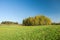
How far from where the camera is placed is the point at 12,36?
72.6 feet

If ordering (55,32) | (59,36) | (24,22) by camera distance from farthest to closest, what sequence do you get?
(24,22) → (55,32) → (59,36)

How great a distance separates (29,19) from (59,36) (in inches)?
691

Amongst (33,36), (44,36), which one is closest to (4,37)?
(33,36)

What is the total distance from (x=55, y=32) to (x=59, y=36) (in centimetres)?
171

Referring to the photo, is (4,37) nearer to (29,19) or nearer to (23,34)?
(23,34)

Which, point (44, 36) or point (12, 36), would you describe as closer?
point (44, 36)

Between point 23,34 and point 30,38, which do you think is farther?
point 23,34

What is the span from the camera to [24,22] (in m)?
36.5

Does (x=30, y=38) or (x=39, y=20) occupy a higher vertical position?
(x=39, y=20)

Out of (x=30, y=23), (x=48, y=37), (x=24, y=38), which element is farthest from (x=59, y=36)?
(x=30, y=23)

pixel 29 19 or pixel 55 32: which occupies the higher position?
pixel 29 19

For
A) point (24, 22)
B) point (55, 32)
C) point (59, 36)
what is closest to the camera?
point (59, 36)

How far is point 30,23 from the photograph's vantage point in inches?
1453

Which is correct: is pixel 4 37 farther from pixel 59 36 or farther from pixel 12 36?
pixel 59 36
